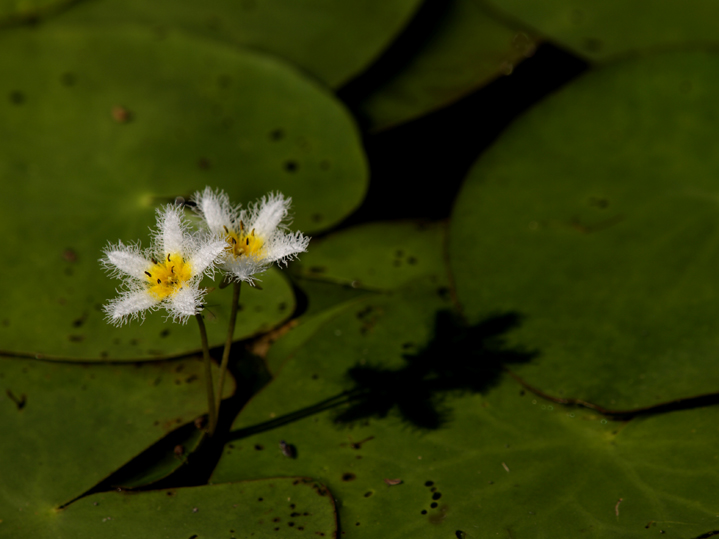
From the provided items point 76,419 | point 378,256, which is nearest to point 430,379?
point 378,256

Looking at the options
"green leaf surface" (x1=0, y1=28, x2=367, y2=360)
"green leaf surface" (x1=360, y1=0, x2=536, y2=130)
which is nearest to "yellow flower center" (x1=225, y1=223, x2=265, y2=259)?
"green leaf surface" (x1=0, y1=28, x2=367, y2=360)

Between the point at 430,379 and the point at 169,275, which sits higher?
the point at 169,275

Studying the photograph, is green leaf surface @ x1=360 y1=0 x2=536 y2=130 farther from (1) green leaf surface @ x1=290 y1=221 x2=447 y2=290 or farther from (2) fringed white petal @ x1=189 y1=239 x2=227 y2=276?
(2) fringed white petal @ x1=189 y1=239 x2=227 y2=276

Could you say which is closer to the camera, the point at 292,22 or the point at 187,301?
the point at 187,301

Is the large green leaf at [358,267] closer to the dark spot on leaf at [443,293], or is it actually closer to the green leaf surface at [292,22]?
the dark spot on leaf at [443,293]

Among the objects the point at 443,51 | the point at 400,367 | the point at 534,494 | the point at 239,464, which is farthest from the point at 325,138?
the point at 534,494

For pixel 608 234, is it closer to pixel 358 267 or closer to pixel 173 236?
pixel 358 267
